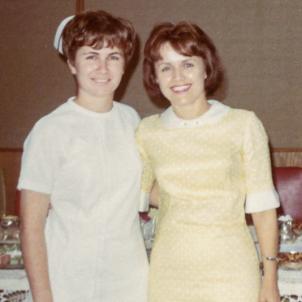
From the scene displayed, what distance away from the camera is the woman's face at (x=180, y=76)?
5.07 ft

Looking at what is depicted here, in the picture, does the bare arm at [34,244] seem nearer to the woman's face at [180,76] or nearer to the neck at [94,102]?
the neck at [94,102]

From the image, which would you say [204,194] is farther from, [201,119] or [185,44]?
[185,44]

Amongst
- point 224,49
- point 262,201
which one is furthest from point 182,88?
point 224,49

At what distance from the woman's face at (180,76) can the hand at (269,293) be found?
1.70ft

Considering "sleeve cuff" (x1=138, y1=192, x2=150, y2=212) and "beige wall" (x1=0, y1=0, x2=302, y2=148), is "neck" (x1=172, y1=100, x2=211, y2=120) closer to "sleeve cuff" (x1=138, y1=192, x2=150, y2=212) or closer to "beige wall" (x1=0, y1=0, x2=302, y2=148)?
"sleeve cuff" (x1=138, y1=192, x2=150, y2=212)

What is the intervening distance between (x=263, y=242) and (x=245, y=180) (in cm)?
17

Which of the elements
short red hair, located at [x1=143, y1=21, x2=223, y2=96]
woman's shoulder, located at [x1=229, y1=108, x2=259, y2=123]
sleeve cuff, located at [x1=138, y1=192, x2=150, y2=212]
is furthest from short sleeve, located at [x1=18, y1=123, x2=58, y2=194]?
woman's shoulder, located at [x1=229, y1=108, x2=259, y2=123]

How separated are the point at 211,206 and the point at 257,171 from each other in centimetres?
15

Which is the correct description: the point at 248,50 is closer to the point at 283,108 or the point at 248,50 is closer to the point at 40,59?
the point at 283,108

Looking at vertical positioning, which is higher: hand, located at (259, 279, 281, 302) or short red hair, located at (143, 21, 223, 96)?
short red hair, located at (143, 21, 223, 96)

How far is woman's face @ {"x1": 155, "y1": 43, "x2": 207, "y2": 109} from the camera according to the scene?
155cm

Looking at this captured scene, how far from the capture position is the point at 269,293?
56.8 inches

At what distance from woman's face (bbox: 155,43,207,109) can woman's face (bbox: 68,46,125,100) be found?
134mm

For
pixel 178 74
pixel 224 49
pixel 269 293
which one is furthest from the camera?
pixel 224 49
